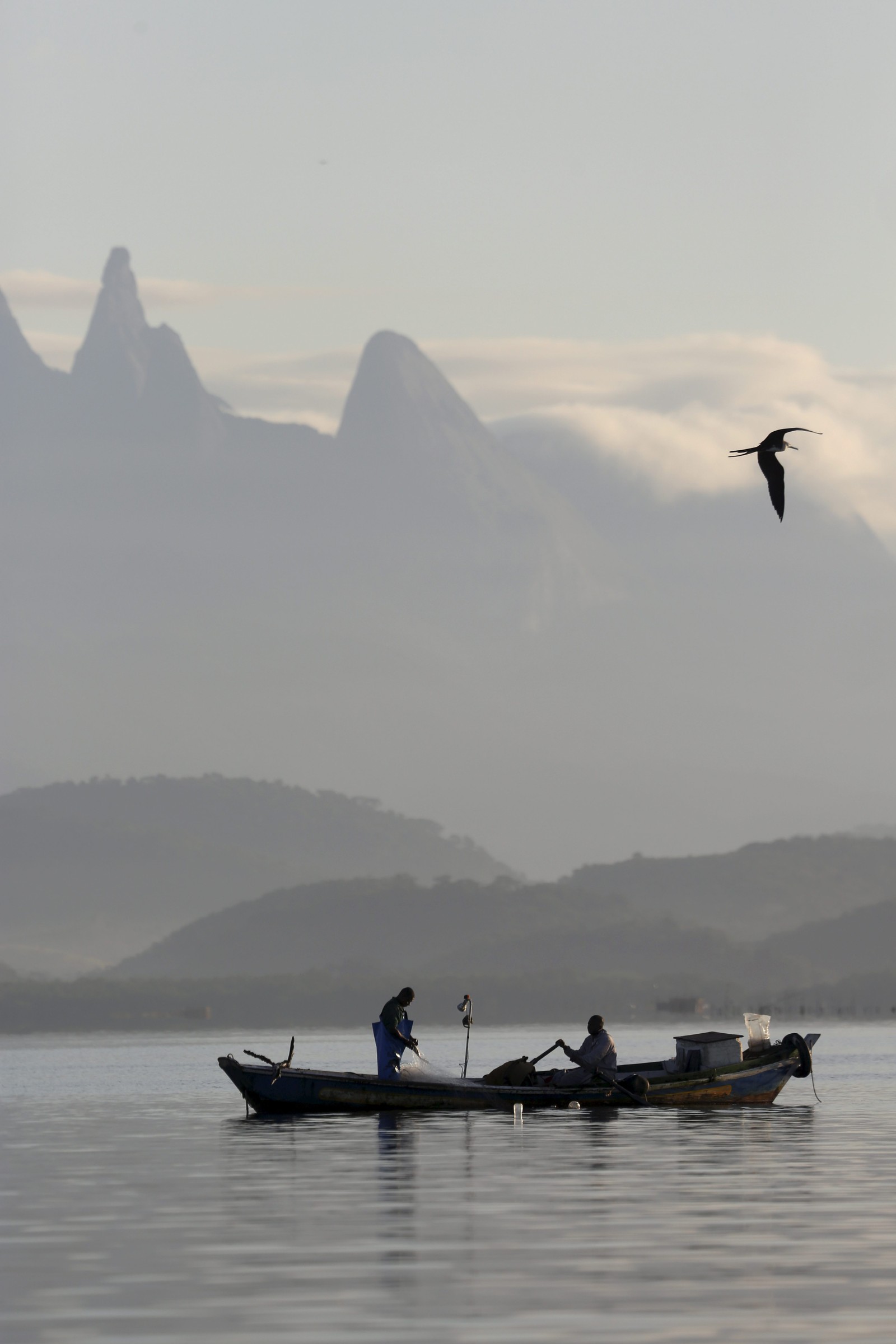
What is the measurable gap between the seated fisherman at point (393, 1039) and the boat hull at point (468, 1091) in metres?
0.35

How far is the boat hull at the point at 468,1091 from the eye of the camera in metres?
49.0

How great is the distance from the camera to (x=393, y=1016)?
48.0 metres

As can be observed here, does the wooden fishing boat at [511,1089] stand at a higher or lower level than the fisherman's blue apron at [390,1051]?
lower

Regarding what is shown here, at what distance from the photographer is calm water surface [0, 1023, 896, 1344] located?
19.3m

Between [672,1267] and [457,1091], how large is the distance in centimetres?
2709

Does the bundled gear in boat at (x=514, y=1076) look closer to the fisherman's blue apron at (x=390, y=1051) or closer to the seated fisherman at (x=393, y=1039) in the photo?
the seated fisherman at (x=393, y=1039)

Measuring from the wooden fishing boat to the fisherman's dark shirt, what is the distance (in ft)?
4.78

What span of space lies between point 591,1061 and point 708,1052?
4.47 m

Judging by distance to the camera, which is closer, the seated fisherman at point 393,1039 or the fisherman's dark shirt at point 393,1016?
the fisherman's dark shirt at point 393,1016

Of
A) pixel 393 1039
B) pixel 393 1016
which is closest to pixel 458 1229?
pixel 393 1016

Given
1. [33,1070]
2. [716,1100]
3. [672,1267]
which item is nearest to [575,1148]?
[716,1100]

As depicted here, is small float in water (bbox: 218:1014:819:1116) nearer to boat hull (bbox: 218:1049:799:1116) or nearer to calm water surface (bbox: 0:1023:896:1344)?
boat hull (bbox: 218:1049:799:1116)

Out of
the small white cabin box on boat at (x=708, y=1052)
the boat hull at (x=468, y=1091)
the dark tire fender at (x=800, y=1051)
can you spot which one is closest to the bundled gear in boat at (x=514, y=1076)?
the boat hull at (x=468, y=1091)

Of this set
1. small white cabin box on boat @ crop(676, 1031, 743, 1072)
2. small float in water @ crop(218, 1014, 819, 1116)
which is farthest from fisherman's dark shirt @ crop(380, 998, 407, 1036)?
small white cabin box on boat @ crop(676, 1031, 743, 1072)
